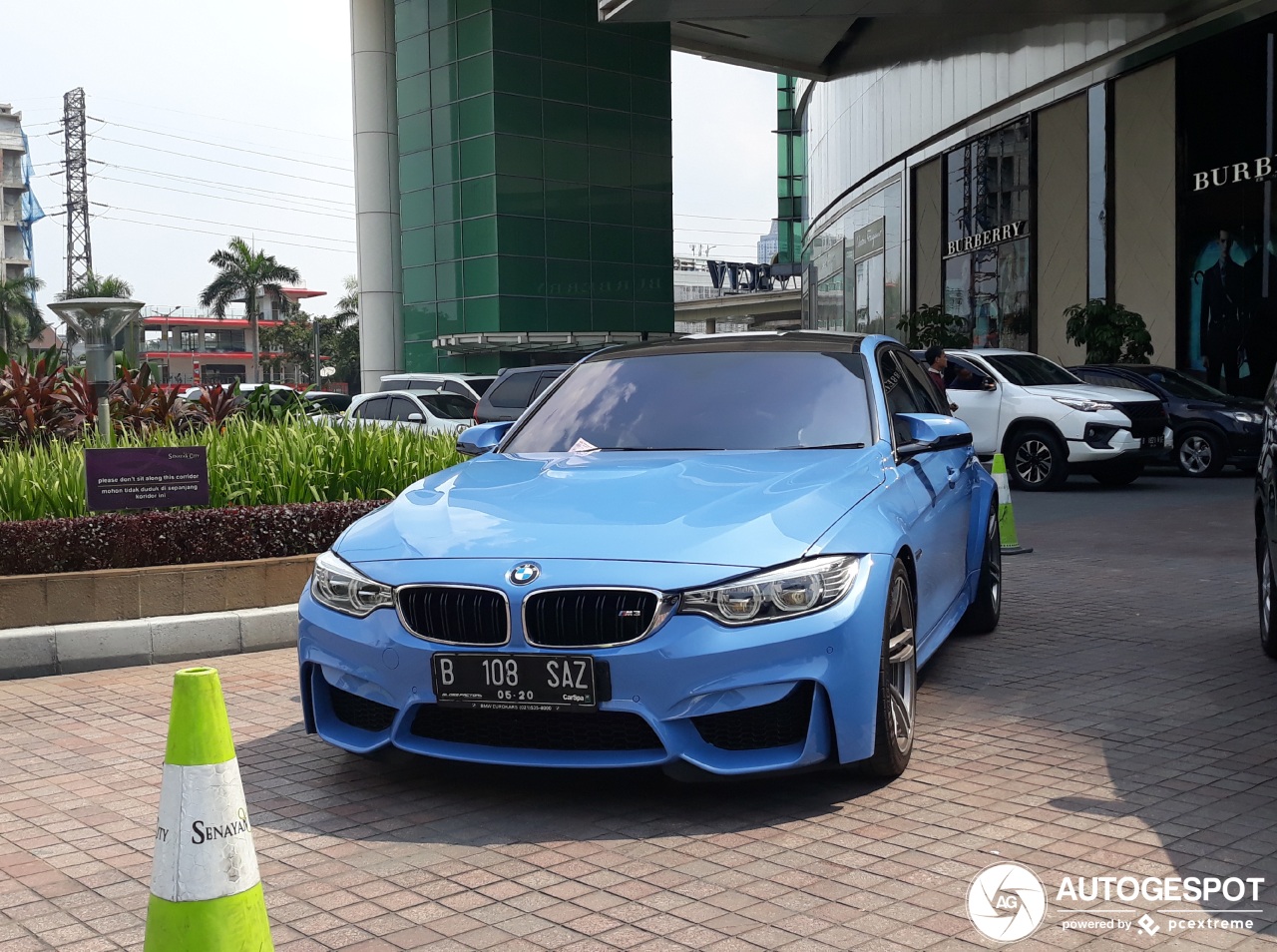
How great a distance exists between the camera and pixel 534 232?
41.4 meters

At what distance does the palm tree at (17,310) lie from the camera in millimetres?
82562

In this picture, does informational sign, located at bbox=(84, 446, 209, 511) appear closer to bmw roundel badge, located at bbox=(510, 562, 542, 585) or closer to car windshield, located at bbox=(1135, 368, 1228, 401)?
bmw roundel badge, located at bbox=(510, 562, 542, 585)

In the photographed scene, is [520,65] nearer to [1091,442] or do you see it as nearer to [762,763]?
[1091,442]

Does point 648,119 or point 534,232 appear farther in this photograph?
point 648,119

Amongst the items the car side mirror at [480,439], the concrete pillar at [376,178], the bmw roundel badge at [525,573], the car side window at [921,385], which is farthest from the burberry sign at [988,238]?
the bmw roundel badge at [525,573]

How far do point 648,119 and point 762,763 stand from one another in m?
41.6

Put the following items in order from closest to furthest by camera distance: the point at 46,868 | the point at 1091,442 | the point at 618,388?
1. the point at 46,868
2. the point at 618,388
3. the point at 1091,442

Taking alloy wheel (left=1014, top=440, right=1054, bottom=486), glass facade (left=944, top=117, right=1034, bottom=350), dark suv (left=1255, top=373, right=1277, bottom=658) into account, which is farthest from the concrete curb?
glass facade (left=944, top=117, right=1034, bottom=350)

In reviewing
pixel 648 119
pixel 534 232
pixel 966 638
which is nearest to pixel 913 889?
pixel 966 638

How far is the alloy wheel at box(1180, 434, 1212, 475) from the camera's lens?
1909 centimetres

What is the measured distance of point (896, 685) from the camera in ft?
16.1

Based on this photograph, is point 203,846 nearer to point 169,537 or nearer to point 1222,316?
point 169,537

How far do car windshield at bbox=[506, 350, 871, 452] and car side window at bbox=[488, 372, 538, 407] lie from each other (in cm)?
1123

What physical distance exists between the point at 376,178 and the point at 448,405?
2451cm
